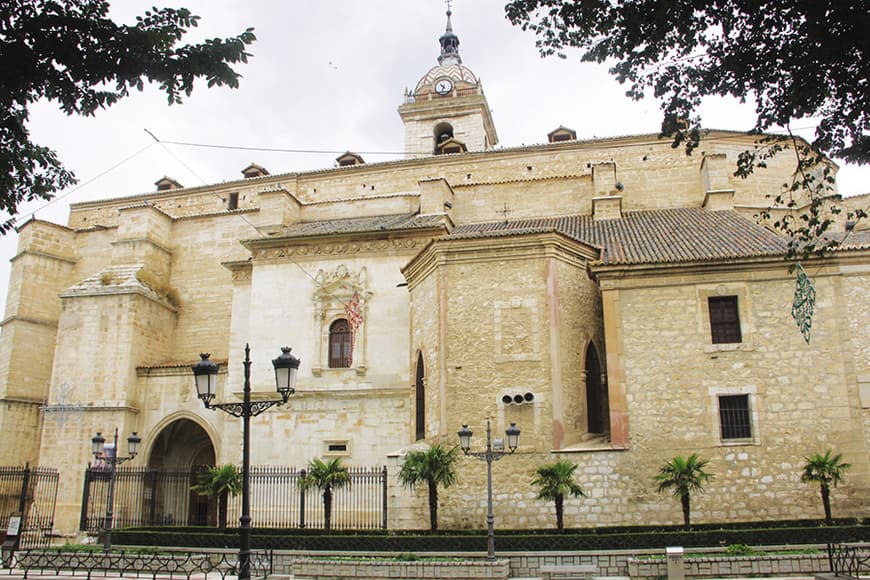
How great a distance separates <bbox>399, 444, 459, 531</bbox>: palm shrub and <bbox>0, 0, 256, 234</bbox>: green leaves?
10.5 meters

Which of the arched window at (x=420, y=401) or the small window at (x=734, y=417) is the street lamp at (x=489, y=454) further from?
the small window at (x=734, y=417)

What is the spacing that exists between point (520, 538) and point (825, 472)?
6.18 meters

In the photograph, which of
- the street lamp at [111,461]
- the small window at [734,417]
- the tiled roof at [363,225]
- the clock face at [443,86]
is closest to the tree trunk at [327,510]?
the street lamp at [111,461]

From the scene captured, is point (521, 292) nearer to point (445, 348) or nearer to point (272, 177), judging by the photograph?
point (445, 348)

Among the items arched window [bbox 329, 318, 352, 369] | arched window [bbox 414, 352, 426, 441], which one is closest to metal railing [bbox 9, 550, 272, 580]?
arched window [bbox 414, 352, 426, 441]

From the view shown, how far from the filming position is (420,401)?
20.1 metres

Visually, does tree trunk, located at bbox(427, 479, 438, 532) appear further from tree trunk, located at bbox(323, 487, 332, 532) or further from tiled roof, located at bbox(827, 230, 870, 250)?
tiled roof, located at bbox(827, 230, 870, 250)

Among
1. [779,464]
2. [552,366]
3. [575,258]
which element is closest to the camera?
[779,464]

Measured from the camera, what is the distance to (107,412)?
26016 mm

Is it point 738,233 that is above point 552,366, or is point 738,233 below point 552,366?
above

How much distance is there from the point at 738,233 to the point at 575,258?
14.7 ft

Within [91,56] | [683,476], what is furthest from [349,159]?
[91,56]

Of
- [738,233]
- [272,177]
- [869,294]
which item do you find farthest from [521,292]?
[272,177]

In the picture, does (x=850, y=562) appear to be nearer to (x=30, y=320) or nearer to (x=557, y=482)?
(x=557, y=482)
